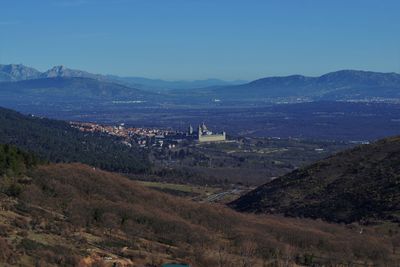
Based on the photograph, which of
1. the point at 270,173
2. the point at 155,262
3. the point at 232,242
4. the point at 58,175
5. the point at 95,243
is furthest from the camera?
the point at 270,173

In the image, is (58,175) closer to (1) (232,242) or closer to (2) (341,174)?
(1) (232,242)

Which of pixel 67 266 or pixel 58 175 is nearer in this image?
pixel 67 266

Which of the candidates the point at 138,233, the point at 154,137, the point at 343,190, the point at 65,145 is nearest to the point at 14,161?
the point at 138,233

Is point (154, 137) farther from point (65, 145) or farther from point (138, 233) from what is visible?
point (138, 233)

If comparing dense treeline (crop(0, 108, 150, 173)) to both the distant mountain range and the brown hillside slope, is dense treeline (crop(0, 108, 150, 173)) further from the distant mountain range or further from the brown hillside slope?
the brown hillside slope

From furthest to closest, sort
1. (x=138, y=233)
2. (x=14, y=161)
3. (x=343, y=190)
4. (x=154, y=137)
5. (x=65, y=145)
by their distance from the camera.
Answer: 1. (x=154, y=137)
2. (x=65, y=145)
3. (x=343, y=190)
4. (x=14, y=161)
5. (x=138, y=233)

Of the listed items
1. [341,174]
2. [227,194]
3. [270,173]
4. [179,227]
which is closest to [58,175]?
[179,227]

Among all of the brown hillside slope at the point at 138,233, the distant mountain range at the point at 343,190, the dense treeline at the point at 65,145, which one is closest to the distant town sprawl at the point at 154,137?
the dense treeline at the point at 65,145
